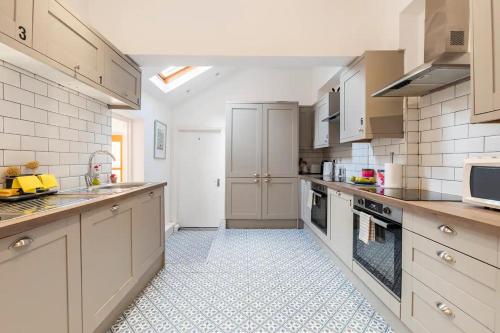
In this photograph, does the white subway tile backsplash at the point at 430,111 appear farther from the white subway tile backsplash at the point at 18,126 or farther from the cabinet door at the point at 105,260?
the white subway tile backsplash at the point at 18,126

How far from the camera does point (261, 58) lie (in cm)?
275

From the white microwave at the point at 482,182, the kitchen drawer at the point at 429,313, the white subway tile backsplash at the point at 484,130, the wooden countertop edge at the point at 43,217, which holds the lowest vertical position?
the kitchen drawer at the point at 429,313

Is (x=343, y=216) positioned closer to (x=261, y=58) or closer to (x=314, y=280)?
(x=314, y=280)

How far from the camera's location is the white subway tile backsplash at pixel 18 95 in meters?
1.61

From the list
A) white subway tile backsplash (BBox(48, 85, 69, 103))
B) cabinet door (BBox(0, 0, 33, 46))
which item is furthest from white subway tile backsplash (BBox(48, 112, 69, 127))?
cabinet door (BBox(0, 0, 33, 46))

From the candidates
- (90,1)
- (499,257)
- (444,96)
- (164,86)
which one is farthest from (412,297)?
(164,86)

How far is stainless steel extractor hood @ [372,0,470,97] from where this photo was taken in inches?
62.7

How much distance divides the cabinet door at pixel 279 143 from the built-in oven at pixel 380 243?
7.18ft

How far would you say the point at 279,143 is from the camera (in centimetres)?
445

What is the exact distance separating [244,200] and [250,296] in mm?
2276

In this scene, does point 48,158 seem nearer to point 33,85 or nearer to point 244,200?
point 33,85

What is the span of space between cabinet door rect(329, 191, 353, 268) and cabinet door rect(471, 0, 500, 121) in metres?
1.28

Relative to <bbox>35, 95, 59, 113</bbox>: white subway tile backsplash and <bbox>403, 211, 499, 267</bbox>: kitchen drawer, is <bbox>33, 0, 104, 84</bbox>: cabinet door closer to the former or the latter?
<bbox>35, 95, 59, 113</bbox>: white subway tile backsplash

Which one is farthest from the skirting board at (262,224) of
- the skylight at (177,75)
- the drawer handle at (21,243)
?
the drawer handle at (21,243)
